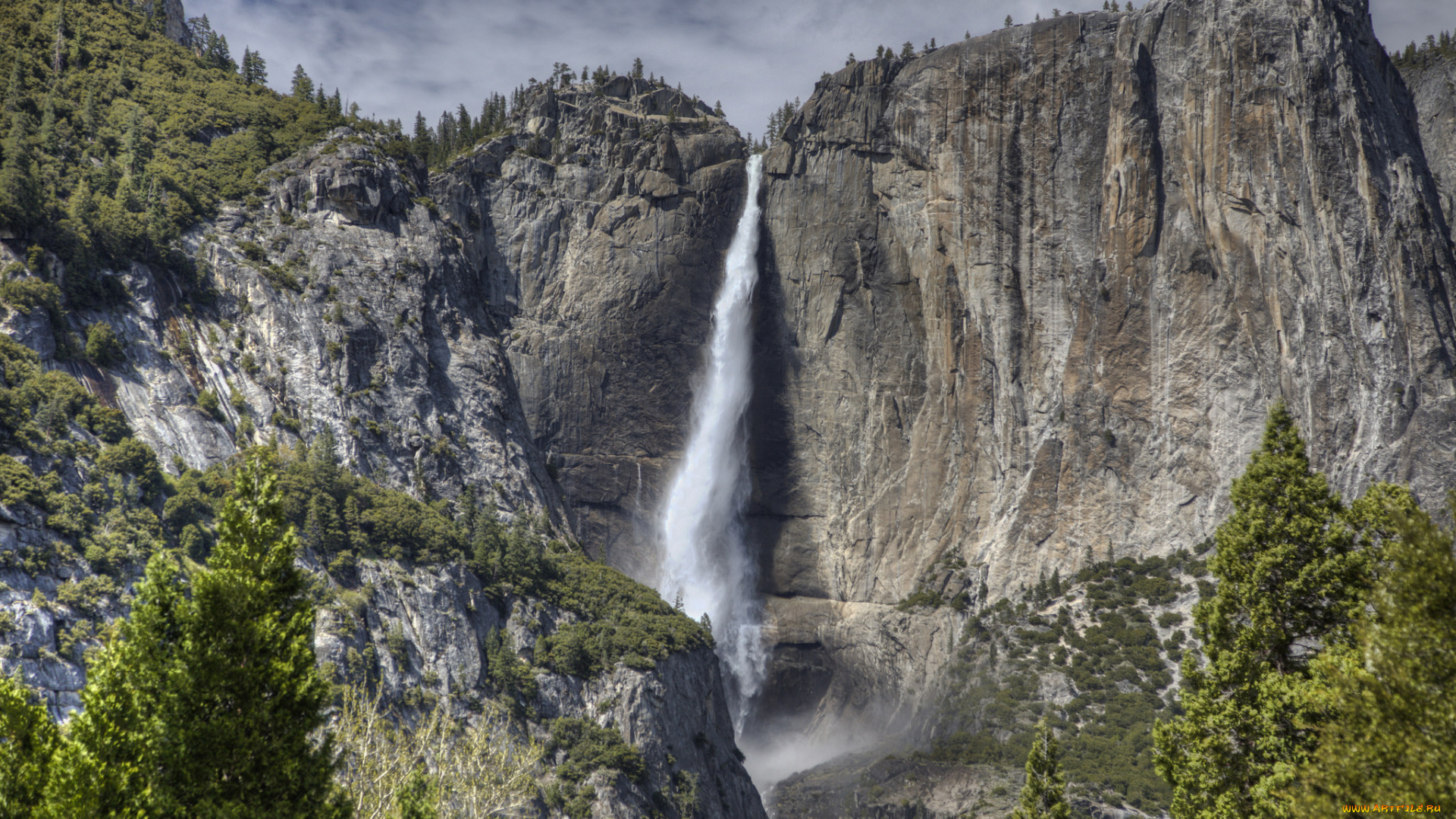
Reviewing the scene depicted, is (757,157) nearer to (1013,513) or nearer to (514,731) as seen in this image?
(1013,513)

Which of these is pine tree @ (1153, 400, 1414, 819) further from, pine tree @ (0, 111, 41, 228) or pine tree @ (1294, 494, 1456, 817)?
pine tree @ (0, 111, 41, 228)

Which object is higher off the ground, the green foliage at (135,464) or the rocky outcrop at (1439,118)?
the rocky outcrop at (1439,118)

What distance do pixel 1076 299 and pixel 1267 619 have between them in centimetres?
6692

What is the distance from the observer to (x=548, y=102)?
341 ft

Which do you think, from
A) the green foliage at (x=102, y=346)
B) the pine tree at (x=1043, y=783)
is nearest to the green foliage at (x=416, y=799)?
the pine tree at (x=1043, y=783)

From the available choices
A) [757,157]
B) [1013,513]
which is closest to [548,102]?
[757,157]

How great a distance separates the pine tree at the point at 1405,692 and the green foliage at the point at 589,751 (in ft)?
153

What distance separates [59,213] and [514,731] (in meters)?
45.7

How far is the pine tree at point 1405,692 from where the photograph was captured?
1302 cm

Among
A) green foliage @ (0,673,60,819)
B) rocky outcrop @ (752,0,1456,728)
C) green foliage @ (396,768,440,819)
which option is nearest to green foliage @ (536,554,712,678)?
rocky outcrop @ (752,0,1456,728)

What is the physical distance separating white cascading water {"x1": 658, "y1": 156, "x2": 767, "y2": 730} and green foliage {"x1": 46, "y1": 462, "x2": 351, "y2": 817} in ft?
254

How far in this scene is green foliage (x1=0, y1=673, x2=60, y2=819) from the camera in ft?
47.6

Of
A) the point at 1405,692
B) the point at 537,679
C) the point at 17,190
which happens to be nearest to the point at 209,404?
the point at 17,190

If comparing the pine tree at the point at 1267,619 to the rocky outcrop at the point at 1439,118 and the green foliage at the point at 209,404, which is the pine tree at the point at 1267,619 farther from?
the rocky outcrop at the point at 1439,118
